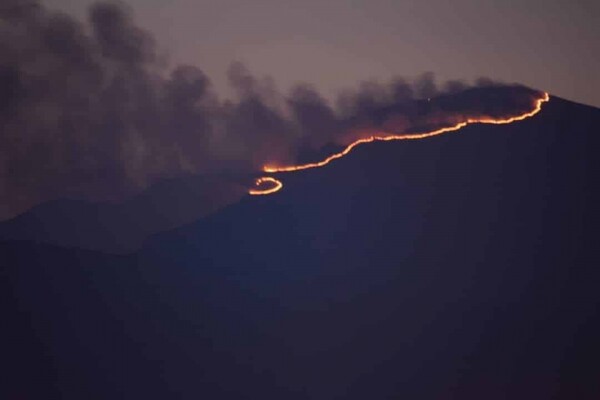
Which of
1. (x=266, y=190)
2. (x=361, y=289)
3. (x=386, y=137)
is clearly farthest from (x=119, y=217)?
(x=386, y=137)

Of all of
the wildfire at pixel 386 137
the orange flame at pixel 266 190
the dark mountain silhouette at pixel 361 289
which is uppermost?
the wildfire at pixel 386 137

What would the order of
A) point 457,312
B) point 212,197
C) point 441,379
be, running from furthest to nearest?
point 212,197 < point 457,312 < point 441,379

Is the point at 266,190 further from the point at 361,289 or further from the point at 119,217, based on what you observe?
the point at 119,217

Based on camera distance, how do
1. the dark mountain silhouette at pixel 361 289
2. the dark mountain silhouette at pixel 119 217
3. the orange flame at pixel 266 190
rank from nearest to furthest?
the dark mountain silhouette at pixel 361 289 < the dark mountain silhouette at pixel 119 217 < the orange flame at pixel 266 190

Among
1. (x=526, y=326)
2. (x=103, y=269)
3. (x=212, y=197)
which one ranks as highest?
(x=212, y=197)

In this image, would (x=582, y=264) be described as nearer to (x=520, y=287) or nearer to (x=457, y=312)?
(x=520, y=287)

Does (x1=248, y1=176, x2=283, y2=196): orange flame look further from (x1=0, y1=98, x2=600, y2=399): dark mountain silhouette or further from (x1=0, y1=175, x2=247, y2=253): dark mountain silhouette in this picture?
(x1=0, y1=175, x2=247, y2=253): dark mountain silhouette

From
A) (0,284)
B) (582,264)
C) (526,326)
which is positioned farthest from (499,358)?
(0,284)

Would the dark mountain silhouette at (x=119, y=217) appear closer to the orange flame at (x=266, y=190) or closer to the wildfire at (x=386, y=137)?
the orange flame at (x=266, y=190)

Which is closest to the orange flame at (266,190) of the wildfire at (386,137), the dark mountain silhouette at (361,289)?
the wildfire at (386,137)
